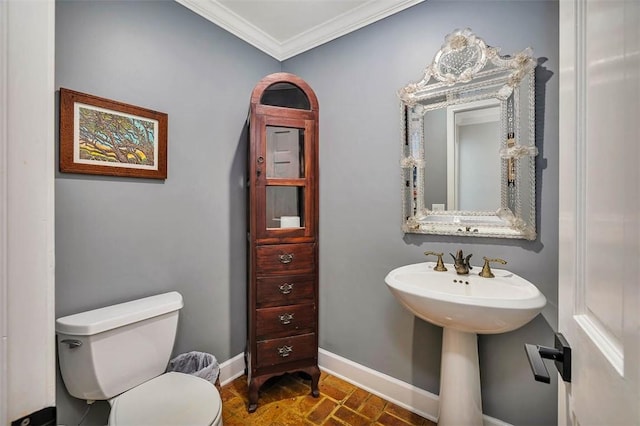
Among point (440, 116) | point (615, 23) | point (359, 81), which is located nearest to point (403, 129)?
point (440, 116)

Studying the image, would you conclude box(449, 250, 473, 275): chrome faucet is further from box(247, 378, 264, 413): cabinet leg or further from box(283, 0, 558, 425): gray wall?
box(247, 378, 264, 413): cabinet leg

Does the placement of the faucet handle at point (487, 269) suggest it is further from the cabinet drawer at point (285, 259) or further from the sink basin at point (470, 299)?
the cabinet drawer at point (285, 259)

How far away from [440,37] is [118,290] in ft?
7.53

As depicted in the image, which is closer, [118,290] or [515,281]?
[515,281]

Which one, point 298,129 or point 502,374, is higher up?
point 298,129

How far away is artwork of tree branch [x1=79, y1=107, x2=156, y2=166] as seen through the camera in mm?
1320

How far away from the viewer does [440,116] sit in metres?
1.58

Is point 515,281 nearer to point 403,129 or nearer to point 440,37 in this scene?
point 403,129

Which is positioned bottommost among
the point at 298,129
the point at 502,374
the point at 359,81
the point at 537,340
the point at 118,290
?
the point at 502,374

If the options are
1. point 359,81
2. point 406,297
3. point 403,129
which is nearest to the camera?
point 406,297

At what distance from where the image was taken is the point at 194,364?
1.65m

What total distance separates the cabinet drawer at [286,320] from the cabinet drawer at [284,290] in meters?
0.04

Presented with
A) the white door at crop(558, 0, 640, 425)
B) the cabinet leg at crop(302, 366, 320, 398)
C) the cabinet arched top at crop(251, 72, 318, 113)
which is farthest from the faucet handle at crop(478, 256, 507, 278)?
the cabinet arched top at crop(251, 72, 318, 113)

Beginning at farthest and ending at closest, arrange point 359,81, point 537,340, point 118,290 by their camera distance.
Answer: point 359,81, point 118,290, point 537,340
